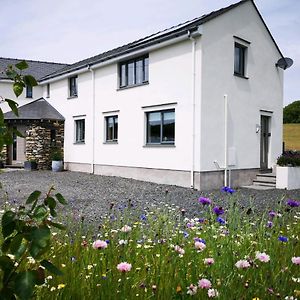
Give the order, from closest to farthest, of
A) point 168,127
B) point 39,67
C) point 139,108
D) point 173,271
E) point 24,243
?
point 24,243 < point 173,271 < point 168,127 < point 139,108 < point 39,67

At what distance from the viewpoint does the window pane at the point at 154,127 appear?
14.6 m

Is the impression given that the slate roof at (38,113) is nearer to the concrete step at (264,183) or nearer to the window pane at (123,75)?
→ the window pane at (123,75)

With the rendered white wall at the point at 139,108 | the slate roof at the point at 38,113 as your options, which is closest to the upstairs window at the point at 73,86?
the rendered white wall at the point at 139,108

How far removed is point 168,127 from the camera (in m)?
14.1

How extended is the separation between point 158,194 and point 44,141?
11610 millimetres

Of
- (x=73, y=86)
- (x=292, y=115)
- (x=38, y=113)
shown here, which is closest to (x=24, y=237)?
(x=73, y=86)

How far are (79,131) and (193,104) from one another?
30.9 ft

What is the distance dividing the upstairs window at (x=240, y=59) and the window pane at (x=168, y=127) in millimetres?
3410

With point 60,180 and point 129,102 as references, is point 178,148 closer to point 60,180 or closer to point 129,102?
point 129,102

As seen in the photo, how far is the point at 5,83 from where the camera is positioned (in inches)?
1064

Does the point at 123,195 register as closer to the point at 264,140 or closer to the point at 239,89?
the point at 239,89

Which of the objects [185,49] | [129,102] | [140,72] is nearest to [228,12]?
[185,49]

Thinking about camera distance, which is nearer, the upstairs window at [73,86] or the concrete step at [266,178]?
the concrete step at [266,178]

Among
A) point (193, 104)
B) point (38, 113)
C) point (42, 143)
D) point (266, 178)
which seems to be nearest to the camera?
point (193, 104)
